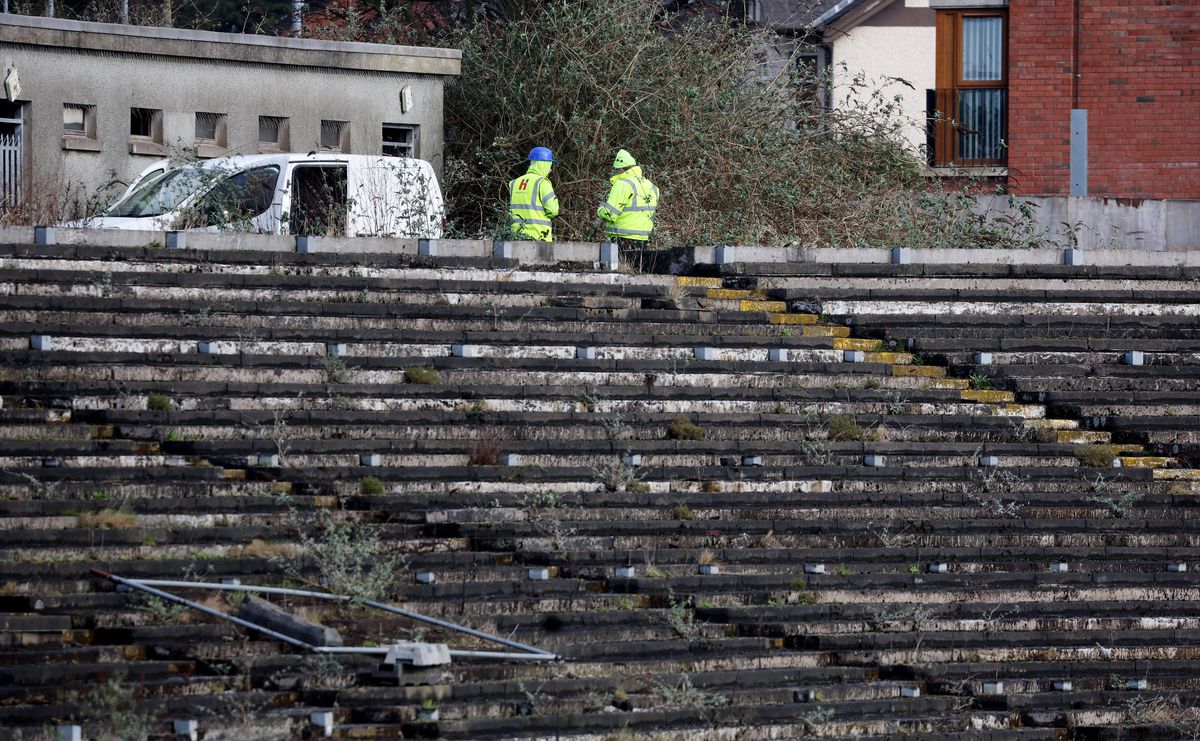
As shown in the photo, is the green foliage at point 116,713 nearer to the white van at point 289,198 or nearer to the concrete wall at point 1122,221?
the white van at point 289,198

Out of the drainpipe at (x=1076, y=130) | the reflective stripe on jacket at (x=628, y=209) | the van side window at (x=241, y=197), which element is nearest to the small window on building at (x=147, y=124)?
the van side window at (x=241, y=197)

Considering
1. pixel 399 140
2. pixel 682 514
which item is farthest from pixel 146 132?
pixel 682 514

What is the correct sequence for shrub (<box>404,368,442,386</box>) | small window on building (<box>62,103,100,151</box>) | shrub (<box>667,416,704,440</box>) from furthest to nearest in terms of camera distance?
small window on building (<box>62,103,100,151</box>) < shrub (<box>667,416,704,440</box>) < shrub (<box>404,368,442,386</box>)

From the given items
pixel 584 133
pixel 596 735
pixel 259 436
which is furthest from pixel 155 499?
pixel 584 133

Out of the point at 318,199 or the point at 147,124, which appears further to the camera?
the point at 147,124

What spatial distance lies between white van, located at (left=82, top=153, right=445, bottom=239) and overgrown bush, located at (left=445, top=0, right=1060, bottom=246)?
7.56 feet

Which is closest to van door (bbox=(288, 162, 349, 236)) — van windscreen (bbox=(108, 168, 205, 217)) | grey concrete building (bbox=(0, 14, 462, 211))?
van windscreen (bbox=(108, 168, 205, 217))

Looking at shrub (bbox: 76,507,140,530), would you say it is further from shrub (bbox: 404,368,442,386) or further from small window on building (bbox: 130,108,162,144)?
small window on building (bbox: 130,108,162,144)

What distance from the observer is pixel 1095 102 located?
25188 millimetres

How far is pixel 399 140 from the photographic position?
66.3 ft

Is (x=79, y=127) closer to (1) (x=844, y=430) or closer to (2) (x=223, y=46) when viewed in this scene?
(2) (x=223, y=46)

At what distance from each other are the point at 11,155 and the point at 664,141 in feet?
23.6

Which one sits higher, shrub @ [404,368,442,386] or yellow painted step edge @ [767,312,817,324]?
yellow painted step edge @ [767,312,817,324]

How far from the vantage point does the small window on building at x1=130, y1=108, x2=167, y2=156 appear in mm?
18625
